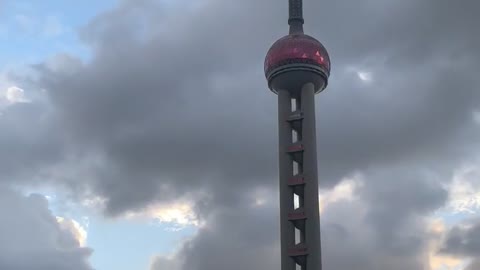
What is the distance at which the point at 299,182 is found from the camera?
10069 cm

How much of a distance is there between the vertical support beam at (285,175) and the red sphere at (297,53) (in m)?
5.23

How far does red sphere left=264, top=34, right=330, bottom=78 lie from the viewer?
108188mm

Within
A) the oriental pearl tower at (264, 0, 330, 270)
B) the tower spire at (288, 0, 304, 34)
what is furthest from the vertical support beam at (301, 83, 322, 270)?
the tower spire at (288, 0, 304, 34)

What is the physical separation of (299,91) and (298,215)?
23.0 meters

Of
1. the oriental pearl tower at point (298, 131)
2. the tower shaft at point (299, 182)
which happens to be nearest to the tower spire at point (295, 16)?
the oriental pearl tower at point (298, 131)

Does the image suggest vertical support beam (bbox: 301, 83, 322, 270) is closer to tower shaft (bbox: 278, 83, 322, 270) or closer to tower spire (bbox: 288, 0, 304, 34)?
tower shaft (bbox: 278, 83, 322, 270)

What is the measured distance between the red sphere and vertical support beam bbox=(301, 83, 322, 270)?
4.51 metres

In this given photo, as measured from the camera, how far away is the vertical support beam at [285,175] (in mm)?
98000

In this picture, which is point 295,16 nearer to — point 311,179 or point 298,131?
point 298,131

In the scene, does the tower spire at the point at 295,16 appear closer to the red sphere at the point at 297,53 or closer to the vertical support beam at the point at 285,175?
the red sphere at the point at 297,53

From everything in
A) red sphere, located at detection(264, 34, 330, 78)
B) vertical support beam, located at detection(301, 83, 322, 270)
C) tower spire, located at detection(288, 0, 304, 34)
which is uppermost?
tower spire, located at detection(288, 0, 304, 34)

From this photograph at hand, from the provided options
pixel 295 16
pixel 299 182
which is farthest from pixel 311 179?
pixel 295 16

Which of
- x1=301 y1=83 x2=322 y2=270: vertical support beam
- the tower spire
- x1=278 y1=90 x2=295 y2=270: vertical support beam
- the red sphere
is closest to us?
x1=301 y1=83 x2=322 y2=270: vertical support beam

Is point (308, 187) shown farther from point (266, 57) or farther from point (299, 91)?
point (266, 57)
